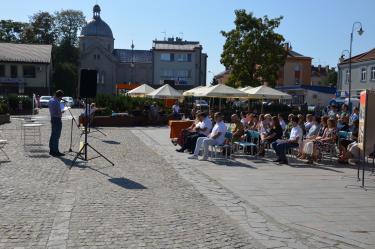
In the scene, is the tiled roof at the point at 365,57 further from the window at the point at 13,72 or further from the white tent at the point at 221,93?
the window at the point at 13,72

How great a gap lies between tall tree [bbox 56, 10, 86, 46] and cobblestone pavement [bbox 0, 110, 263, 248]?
82337 millimetres

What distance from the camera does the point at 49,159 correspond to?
13.9 m

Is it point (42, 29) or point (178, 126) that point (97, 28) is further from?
point (178, 126)

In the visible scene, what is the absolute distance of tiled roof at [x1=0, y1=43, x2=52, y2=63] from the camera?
68312mm

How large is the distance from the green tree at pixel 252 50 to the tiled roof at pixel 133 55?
161ft

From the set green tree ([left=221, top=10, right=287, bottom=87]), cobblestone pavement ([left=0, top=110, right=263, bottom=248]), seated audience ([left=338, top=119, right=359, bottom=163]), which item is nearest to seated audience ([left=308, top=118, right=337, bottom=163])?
seated audience ([left=338, top=119, right=359, bottom=163])

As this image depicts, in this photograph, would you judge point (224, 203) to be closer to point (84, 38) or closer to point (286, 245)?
point (286, 245)

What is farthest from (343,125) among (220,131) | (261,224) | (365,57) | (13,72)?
(13,72)

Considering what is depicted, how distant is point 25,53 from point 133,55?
27.6 m

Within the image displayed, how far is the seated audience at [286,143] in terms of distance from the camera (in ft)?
46.9

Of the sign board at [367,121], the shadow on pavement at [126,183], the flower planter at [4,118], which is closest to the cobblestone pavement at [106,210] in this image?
the shadow on pavement at [126,183]

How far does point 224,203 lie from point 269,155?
7538 millimetres

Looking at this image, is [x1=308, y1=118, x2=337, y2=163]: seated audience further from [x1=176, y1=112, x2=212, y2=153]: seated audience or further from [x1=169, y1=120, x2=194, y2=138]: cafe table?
[x1=169, y1=120, x2=194, y2=138]: cafe table

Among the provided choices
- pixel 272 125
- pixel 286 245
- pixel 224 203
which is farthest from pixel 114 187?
pixel 272 125
